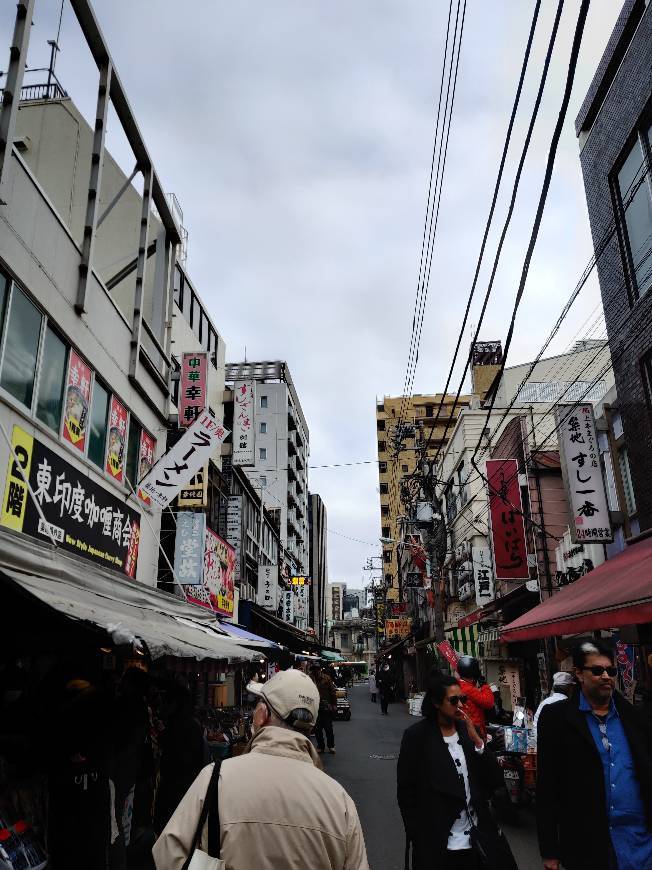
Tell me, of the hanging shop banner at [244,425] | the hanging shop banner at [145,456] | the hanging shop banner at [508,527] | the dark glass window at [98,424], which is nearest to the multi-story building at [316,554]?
the hanging shop banner at [244,425]

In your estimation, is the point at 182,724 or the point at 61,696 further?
the point at 182,724

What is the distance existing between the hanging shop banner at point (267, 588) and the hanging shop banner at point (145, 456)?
20779 millimetres

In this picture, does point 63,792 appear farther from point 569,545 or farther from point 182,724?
point 569,545

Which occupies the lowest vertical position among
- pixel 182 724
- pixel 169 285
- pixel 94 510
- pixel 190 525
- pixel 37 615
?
pixel 182 724

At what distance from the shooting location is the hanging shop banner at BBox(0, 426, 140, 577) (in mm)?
8484

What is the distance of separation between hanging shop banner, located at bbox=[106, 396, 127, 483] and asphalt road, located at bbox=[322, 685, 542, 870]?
23.3 ft

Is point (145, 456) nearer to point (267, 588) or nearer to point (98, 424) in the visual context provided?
point (98, 424)

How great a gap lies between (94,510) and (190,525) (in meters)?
6.34

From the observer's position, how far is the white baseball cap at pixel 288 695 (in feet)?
8.38

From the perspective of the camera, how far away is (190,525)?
681 inches

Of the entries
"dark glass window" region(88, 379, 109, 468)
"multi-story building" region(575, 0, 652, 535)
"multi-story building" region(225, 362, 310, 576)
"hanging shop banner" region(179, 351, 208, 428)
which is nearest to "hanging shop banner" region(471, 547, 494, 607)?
"multi-story building" region(575, 0, 652, 535)

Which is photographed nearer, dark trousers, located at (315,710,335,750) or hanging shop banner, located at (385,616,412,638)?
dark trousers, located at (315,710,335,750)

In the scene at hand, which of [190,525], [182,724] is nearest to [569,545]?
[190,525]

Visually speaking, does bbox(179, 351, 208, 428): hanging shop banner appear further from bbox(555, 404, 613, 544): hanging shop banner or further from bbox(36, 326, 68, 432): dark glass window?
bbox(555, 404, 613, 544): hanging shop banner
